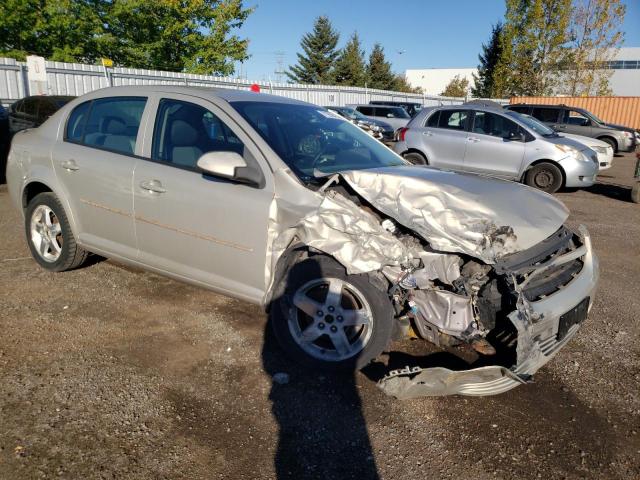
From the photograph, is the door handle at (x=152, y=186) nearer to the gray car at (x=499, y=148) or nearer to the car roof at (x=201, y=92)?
the car roof at (x=201, y=92)

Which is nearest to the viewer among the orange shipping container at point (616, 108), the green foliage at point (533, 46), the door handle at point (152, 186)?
the door handle at point (152, 186)

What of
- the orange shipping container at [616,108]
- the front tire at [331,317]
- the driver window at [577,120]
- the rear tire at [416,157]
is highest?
the orange shipping container at [616,108]

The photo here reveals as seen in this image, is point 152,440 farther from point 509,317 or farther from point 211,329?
point 509,317

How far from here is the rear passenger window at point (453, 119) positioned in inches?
420

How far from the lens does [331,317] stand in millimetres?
3135

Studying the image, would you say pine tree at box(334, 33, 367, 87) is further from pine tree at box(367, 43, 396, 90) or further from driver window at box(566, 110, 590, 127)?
driver window at box(566, 110, 590, 127)

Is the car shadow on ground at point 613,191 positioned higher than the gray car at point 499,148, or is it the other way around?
the gray car at point 499,148

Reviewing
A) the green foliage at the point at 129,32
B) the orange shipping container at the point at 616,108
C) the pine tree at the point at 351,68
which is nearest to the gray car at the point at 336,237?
the green foliage at the point at 129,32

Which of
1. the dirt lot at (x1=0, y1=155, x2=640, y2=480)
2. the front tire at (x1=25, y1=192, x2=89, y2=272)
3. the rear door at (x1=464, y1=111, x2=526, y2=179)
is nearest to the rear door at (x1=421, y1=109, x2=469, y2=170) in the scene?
the rear door at (x1=464, y1=111, x2=526, y2=179)

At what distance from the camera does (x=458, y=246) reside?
2.86 metres

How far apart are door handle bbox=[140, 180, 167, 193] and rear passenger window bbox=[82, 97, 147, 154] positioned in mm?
380

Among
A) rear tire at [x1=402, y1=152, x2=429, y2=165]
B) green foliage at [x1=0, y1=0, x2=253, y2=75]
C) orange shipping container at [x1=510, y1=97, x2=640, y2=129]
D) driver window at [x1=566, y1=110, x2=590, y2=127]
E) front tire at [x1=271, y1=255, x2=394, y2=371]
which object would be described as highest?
green foliage at [x1=0, y1=0, x2=253, y2=75]

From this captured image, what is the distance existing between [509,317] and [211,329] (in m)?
2.19

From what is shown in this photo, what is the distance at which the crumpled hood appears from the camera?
2.86 m
